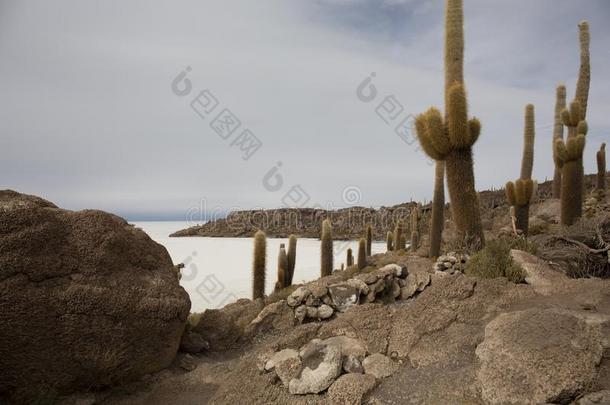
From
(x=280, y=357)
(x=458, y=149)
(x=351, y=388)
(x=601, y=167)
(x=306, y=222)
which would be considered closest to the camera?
(x=351, y=388)

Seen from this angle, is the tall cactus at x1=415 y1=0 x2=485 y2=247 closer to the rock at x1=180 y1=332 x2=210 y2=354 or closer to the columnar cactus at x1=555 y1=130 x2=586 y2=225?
the columnar cactus at x1=555 y1=130 x2=586 y2=225

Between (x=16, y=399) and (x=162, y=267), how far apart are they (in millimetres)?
2533

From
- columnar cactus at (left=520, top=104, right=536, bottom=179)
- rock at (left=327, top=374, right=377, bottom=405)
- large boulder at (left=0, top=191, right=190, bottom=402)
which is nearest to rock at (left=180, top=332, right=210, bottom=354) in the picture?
large boulder at (left=0, top=191, right=190, bottom=402)

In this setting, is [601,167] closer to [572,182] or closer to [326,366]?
[572,182]

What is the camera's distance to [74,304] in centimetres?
539

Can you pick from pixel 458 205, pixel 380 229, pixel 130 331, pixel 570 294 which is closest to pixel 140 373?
pixel 130 331

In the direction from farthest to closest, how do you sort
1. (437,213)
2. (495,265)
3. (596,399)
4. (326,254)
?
(437,213), (326,254), (495,265), (596,399)

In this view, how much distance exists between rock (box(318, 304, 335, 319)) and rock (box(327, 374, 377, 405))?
9.85ft

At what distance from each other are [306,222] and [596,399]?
151ft

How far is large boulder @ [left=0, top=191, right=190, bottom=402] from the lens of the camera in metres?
5.03

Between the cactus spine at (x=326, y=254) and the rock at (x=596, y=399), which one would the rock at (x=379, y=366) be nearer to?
the rock at (x=596, y=399)

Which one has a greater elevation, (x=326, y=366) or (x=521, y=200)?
(x=521, y=200)

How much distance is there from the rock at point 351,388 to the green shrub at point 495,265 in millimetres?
3757

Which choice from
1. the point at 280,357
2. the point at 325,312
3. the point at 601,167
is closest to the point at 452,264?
the point at 325,312
